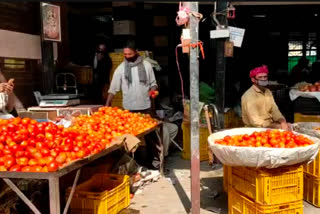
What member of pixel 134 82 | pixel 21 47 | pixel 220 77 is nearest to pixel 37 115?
pixel 21 47

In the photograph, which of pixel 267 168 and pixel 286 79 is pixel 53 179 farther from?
pixel 286 79

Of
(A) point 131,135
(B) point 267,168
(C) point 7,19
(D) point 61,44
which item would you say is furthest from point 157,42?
(B) point 267,168

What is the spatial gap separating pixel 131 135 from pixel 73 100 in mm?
2264

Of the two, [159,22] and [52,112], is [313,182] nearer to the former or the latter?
[52,112]

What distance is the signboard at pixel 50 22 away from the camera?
6.90m

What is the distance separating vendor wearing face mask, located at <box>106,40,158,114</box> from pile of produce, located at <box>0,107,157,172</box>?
4.74ft

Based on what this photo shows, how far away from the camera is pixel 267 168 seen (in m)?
4.00

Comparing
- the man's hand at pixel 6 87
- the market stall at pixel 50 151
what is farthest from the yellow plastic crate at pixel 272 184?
the man's hand at pixel 6 87

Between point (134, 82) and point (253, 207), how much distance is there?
3.22 meters

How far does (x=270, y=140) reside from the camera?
433 centimetres

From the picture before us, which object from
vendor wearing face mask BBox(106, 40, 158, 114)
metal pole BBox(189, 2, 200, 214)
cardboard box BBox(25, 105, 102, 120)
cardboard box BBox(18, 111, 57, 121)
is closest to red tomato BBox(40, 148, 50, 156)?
metal pole BBox(189, 2, 200, 214)

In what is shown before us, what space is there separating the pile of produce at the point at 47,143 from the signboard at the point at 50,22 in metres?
2.44

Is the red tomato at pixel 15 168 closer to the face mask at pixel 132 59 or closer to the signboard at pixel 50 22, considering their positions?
the face mask at pixel 132 59

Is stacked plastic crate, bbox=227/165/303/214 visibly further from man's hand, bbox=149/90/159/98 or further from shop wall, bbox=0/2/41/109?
shop wall, bbox=0/2/41/109
